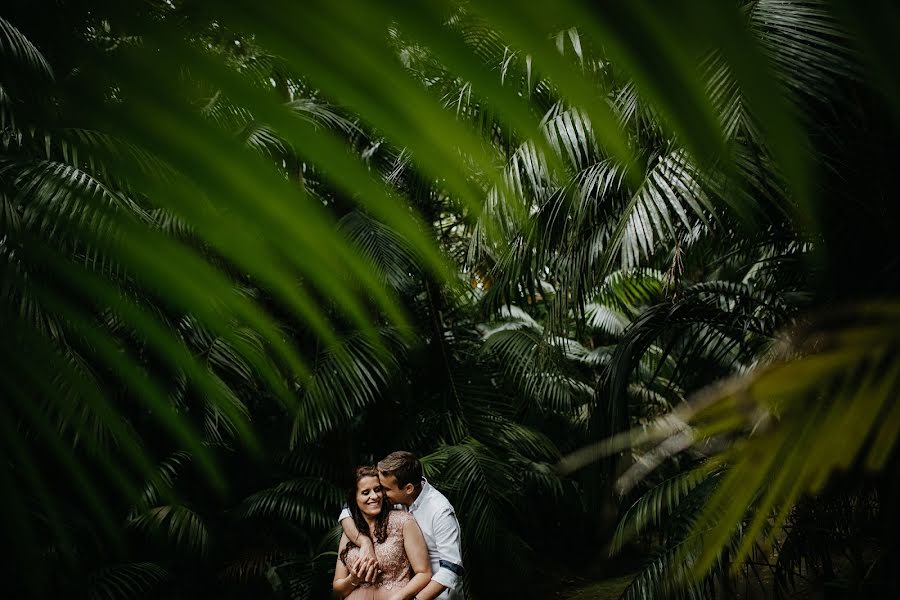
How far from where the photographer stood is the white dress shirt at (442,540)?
2.29m

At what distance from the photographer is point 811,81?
1.70 m

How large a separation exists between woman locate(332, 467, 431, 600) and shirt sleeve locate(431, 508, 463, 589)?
6 cm

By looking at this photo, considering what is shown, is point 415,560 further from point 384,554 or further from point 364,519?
point 364,519

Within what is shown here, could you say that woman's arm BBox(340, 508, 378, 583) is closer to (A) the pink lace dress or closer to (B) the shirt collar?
(A) the pink lace dress

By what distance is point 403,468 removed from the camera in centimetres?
242

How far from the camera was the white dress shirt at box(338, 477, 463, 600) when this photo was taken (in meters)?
2.29

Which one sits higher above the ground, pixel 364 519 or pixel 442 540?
pixel 442 540

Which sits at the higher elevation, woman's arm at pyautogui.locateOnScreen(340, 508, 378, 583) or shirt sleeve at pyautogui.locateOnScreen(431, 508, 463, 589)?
shirt sleeve at pyautogui.locateOnScreen(431, 508, 463, 589)

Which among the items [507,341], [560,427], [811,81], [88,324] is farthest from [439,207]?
[88,324]

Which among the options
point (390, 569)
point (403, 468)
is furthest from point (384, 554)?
point (403, 468)

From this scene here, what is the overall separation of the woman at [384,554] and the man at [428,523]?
3 centimetres

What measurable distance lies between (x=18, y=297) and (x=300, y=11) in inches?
6.8

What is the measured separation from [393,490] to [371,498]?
0.46 ft

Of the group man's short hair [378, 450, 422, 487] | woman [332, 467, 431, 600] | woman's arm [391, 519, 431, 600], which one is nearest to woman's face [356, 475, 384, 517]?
woman [332, 467, 431, 600]
